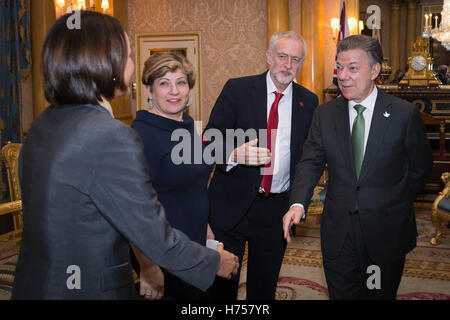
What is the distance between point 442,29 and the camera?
848 centimetres

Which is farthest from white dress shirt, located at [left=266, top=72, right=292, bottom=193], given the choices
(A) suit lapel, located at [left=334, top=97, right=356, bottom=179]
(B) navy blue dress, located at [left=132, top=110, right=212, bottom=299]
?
(B) navy blue dress, located at [left=132, top=110, right=212, bottom=299]

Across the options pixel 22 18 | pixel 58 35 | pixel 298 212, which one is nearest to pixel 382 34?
pixel 22 18

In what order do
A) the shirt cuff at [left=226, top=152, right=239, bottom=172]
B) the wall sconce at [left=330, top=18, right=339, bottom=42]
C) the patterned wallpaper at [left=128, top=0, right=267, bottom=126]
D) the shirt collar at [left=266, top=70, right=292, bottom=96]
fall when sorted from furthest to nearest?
the patterned wallpaper at [left=128, top=0, right=267, bottom=126] → the wall sconce at [left=330, top=18, right=339, bottom=42] → the shirt collar at [left=266, top=70, right=292, bottom=96] → the shirt cuff at [left=226, top=152, right=239, bottom=172]

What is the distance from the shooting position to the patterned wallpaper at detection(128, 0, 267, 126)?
9.35 metres

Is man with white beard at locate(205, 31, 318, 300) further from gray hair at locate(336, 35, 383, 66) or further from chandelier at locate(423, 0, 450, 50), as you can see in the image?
chandelier at locate(423, 0, 450, 50)

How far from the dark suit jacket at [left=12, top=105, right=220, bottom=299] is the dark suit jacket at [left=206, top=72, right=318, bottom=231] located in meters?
1.29

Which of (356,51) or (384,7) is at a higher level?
(384,7)

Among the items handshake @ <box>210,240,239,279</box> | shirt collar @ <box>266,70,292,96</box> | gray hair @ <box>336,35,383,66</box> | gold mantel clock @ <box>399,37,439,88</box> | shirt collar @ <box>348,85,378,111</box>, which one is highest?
gold mantel clock @ <box>399,37,439,88</box>

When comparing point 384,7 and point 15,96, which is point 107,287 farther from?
point 384,7

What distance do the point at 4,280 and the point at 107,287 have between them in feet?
5.52

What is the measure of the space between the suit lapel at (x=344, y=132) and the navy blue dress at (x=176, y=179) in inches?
26.3

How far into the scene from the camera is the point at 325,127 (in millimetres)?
2301

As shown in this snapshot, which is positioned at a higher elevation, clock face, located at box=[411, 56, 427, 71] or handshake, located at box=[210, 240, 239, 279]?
clock face, located at box=[411, 56, 427, 71]

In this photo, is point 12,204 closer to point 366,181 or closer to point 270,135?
point 270,135
